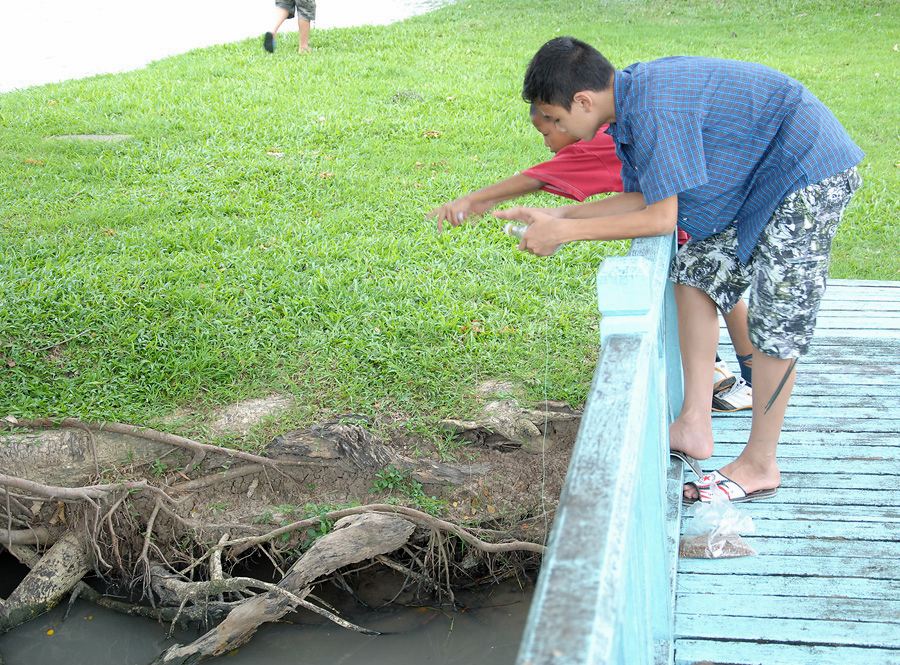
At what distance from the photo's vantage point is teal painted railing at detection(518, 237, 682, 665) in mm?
1090

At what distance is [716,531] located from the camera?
8.29 ft

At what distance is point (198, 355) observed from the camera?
419cm

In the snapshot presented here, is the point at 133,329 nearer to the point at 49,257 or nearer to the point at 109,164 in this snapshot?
the point at 49,257

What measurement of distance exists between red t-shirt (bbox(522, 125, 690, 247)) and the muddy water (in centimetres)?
167

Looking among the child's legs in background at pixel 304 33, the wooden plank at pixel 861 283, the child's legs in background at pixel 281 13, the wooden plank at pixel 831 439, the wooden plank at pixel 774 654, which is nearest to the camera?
the wooden plank at pixel 774 654

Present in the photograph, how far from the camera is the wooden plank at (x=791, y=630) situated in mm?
2195

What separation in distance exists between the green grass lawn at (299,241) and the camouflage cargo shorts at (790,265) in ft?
4.38

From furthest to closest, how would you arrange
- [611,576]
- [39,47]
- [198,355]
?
[39,47] < [198,355] < [611,576]

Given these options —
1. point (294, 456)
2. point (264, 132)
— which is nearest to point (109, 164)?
point (264, 132)

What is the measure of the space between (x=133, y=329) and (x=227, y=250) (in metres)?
0.93

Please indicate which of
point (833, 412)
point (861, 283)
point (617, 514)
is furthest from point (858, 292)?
point (617, 514)

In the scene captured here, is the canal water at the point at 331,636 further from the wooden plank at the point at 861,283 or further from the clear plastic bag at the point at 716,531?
the wooden plank at the point at 861,283

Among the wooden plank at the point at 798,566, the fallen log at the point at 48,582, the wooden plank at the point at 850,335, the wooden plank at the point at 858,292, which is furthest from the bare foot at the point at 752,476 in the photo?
the fallen log at the point at 48,582

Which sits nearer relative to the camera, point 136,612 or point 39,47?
point 136,612
